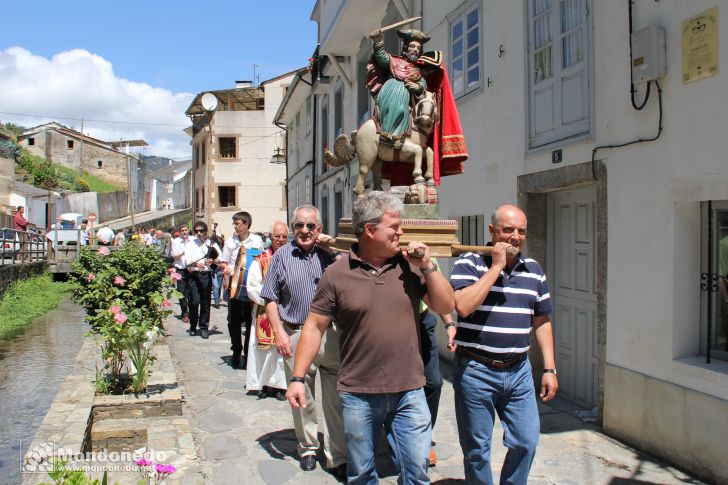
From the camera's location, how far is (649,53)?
5.33m

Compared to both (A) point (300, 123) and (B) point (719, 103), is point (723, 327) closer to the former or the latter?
(B) point (719, 103)

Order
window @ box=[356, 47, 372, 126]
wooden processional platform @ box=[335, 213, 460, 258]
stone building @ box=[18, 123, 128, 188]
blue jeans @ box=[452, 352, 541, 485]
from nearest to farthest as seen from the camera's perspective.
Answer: blue jeans @ box=[452, 352, 541, 485]
wooden processional platform @ box=[335, 213, 460, 258]
window @ box=[356, 47, 372, 126]
stone building @ box=[18, 123, 128, 188]

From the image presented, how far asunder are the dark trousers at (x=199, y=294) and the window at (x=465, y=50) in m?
4.74

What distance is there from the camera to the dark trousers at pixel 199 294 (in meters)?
10.5

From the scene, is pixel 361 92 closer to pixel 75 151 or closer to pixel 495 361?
pixel 495 361

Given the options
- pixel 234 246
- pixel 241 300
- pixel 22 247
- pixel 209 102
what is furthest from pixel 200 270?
pixel 209 102

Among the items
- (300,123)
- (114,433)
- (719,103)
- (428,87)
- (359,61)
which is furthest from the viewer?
(300,123)

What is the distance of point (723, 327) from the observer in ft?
17.1

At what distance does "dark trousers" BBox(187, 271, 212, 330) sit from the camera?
34.5ft

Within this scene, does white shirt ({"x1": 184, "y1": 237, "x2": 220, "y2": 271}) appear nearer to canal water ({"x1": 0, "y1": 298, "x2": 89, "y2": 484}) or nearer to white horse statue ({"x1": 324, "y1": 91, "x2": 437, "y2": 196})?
canal water ({"x1": 0, "y1": 298, "x2": 89, "y2": 484})

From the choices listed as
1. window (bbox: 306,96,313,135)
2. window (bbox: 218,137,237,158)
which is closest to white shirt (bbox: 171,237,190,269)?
window (bbox: 306,96,313,135)

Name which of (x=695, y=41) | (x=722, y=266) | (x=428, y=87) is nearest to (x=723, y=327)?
(x=722, y=266)

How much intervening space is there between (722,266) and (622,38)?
6.95ft

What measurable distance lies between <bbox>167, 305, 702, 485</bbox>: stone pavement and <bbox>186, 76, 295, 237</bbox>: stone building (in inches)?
1160
